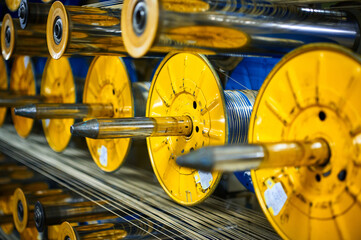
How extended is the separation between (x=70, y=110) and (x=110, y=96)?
179 mm

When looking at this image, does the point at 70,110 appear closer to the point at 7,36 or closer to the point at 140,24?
the point at 7,36

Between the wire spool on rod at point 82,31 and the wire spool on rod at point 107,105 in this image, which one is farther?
the wire spool on rod at point 107,105

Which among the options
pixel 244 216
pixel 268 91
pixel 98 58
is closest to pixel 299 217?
pixel 268 91

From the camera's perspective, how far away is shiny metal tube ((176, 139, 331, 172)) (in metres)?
0.70

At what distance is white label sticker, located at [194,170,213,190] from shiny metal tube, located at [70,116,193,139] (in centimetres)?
14

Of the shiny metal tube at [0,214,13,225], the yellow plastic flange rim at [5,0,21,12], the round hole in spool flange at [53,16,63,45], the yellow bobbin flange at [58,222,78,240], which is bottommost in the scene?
the shiny metal tube at [0,214,13,225]

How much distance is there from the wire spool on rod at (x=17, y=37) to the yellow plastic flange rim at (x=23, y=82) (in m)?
0.73

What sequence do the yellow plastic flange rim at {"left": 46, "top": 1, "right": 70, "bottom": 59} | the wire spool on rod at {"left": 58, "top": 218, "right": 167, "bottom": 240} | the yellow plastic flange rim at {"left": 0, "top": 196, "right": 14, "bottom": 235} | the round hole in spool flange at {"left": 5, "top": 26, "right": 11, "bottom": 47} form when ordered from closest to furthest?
the yellow plastic flange rim at {"left": 46, "top": 1, "right": 70, "bottom": 59} < the wire spool on rod at {"left": 58, "top": 218, "right": 167, "bottom": 240} < the round hole in spool flange at {"left": 5, "top": 26, "right": 11, "bottom": 47} < the yellow plastic flange rim at {"left": 0, "top": 196, "right": 14, "bottom": 235}

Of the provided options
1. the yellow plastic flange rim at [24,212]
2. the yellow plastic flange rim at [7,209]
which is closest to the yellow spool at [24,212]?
the yellow plastic flange rim at [24,212]

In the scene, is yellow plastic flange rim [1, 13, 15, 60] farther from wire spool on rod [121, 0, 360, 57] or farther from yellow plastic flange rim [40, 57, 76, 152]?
wire spool on rod [121, 0, 360, 57]

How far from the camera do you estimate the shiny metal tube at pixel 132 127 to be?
4.10 feet

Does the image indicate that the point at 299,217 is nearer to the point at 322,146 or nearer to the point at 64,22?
the point at 322,146

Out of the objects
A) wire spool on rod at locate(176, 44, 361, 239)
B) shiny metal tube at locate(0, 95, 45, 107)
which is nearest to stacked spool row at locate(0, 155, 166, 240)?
shiny metal tube at locate(0, 95, 45, 107)

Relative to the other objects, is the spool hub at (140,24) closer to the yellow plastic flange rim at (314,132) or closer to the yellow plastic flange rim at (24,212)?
the yellow plastic flange rim at (314,132)
